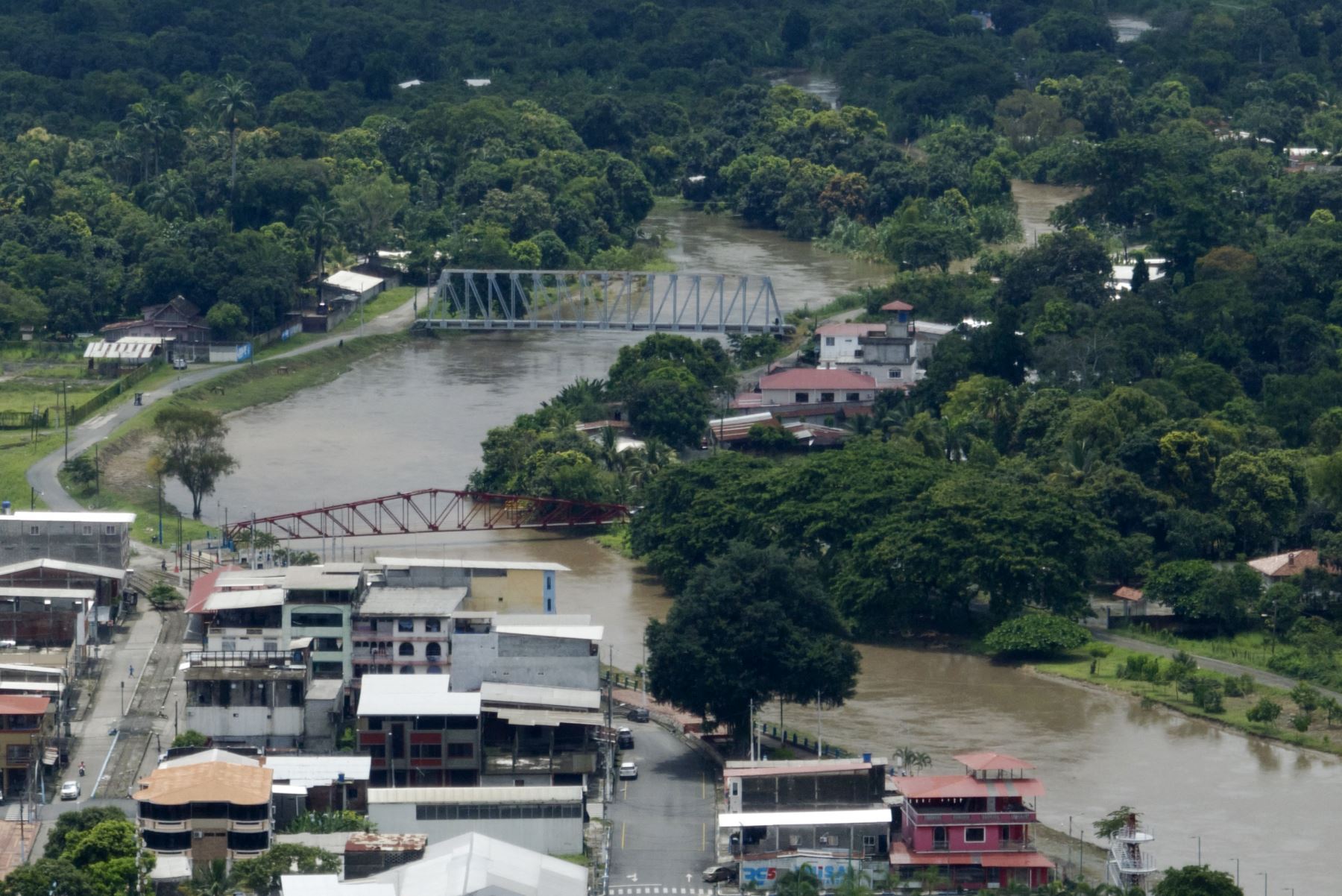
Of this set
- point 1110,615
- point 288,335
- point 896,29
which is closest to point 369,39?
point 896,29

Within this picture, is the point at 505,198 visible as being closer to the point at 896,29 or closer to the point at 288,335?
the point at 288,335

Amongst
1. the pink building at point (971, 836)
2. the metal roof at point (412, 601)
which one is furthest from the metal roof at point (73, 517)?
the pink building at point (971, 836)

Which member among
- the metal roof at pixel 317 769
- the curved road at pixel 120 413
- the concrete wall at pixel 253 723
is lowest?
the metal roof at pixel 317 769

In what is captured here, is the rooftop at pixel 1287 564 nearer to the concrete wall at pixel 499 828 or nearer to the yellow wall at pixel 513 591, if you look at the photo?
the yellow wall at pixel 513 591

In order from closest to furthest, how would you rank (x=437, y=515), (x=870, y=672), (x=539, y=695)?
(x=539, y=695) < (x=870, y=672) < (x=437, y=515)

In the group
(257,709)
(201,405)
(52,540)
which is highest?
(201,405)

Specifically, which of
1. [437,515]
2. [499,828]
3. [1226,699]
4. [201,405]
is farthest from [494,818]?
[201,405]

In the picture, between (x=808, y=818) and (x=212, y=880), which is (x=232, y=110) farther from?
(x=212, y=880)
